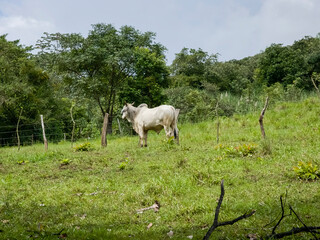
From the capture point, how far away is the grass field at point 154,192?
4.57 meters

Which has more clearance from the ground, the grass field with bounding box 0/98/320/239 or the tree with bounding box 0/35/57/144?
the tree with bounding box 0/35/57/144

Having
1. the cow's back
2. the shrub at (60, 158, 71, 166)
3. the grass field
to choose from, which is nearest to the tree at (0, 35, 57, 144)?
the cow's back

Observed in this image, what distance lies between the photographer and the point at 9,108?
939 inches

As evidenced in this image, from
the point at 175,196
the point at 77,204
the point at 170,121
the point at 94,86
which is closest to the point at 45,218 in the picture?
the point at 77,204

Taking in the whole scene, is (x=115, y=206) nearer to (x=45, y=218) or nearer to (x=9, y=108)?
(x=45, y=218)

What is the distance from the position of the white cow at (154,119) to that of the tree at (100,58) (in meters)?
7.41

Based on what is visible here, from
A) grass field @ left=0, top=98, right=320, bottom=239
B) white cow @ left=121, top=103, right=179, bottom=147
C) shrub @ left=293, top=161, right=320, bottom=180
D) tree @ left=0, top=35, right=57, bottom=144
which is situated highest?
tree @ left=0, top=35, right=57, bottom=144

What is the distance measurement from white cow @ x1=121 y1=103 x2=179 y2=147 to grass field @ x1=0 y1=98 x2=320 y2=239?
1.88m

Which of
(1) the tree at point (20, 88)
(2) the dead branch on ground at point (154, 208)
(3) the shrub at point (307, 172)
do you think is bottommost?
(2) the dead branch on ground at point (154, 208)

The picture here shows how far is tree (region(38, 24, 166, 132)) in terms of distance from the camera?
21453 millimetres

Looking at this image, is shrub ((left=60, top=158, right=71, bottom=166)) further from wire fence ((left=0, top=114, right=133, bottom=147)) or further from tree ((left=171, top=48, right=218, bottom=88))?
tree ((left=171, top=48, right=218, bottom=88))

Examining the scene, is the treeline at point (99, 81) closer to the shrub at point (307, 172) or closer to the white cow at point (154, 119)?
the white cow at point (154, 119)

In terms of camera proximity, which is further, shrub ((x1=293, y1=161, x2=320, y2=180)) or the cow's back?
the cow's back

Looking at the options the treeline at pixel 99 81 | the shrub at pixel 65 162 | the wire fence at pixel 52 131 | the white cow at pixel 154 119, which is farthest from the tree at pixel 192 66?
the shrub at pixel 65 162
